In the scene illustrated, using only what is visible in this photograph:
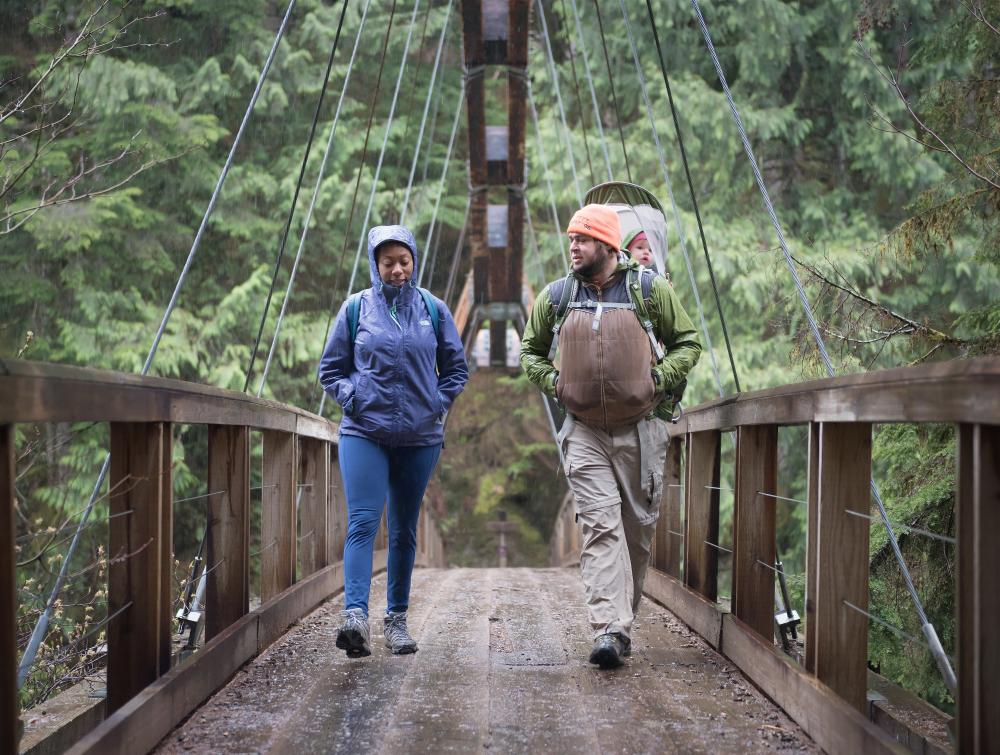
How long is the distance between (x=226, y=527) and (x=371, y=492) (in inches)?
19.5

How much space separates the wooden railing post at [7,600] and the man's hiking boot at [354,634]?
178 cm

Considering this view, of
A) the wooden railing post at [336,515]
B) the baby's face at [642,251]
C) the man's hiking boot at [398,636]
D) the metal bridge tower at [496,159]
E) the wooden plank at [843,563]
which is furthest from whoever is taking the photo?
the metal bridge tower at [496,159]

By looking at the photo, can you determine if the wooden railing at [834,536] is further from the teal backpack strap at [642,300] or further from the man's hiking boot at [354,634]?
the man's hiking boot at [354,634]

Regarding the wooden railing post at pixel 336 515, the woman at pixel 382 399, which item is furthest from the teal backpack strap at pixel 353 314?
the wooden railing post at pixel 336 515

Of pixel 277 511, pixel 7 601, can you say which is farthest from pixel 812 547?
pixel 277 511

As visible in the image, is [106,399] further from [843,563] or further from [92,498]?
[843,563]

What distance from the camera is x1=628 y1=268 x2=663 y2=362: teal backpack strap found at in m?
3.73

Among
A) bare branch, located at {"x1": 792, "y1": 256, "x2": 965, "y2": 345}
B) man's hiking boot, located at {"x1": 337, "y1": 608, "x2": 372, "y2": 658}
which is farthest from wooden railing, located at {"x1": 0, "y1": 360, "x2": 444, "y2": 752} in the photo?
bare branch, located at {"x1": 792, "y1": 256, "x2": 965, "y2": 345}

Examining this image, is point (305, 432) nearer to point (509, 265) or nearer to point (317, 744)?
point (317, 744)

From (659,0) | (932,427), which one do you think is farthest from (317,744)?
(659,0)

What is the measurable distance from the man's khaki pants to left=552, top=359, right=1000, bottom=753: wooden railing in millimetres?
312

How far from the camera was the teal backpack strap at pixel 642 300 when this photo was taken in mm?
3729

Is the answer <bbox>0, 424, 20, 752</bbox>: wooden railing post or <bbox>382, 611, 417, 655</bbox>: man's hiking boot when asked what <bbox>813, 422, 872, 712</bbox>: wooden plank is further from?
<bbox>0, 424, 20, 752</bbox>: wooden railing post

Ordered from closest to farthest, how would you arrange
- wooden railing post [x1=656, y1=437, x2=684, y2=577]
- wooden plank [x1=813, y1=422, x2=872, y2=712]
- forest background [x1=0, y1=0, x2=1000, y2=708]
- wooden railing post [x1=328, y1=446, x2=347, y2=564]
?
wooden plank [x1=813, y1=422, x2=872, y2=712], wooden railing post [x1=656, y1=437, x2=684, y2=577], wooden railing post [x1=328, y1=446, x2=347, y2=564], forest background [x1=0, y1=0, x2=1000, y2=708]
